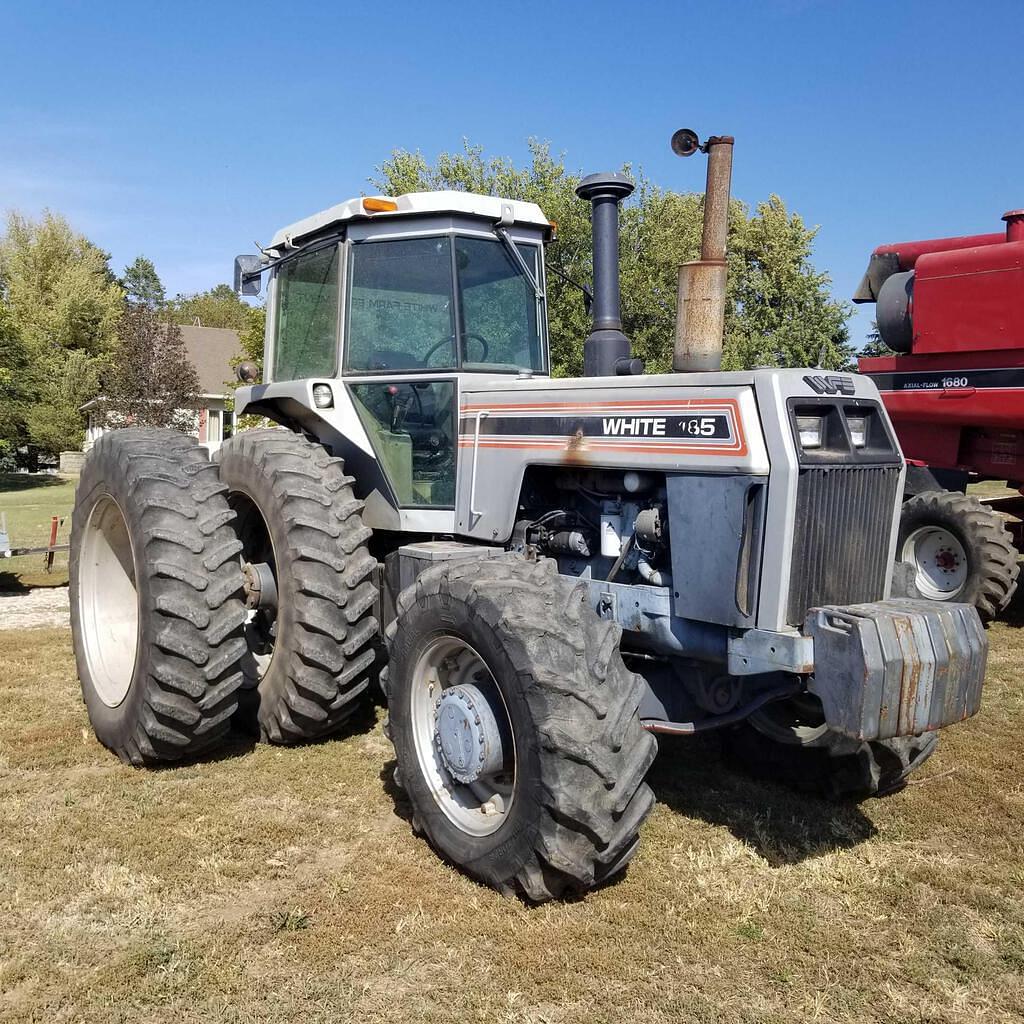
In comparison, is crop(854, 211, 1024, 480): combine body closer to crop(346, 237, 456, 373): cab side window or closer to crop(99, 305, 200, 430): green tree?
crop(346, 237, 456, 373): cab side window

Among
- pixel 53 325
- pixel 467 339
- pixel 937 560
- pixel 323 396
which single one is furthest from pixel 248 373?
pixel 53 325

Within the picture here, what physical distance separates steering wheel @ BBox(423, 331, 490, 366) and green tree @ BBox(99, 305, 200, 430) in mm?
25101

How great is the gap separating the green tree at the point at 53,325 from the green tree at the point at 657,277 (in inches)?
545

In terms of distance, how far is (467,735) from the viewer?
3623mm

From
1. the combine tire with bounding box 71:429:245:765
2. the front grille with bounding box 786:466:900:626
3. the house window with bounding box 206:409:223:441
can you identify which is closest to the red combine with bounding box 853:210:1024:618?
the front grille with bounding box 786:466:900:626

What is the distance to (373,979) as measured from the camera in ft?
9.82

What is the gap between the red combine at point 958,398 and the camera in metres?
7.70

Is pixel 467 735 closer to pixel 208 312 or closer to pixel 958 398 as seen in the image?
pixel 958 398

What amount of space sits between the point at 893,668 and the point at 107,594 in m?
4.18

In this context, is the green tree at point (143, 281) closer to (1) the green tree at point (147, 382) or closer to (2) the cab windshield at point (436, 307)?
(1) the green tree at point (147, 382)

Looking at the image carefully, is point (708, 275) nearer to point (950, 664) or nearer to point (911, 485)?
point (950, 664)

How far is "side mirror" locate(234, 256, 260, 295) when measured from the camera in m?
5.73

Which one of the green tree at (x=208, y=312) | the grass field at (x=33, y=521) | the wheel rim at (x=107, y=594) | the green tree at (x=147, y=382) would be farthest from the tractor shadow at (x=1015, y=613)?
the green tree at (x=208, y=312)

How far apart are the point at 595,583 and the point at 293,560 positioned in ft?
4.69
